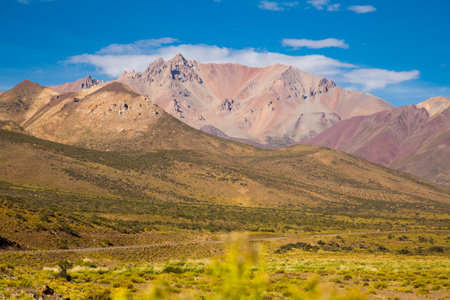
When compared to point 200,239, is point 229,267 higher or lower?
higher

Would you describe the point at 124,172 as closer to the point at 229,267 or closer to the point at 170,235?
the point at 170,235

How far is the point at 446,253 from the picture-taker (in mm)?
65938

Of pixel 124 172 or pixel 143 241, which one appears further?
pixel 124 172

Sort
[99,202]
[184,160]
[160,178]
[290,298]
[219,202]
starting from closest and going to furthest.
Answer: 1. [290,298]
2. [99,202]
3. [219,202]
4. [160,178]
5. [184,160]

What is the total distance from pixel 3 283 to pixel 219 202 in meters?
114

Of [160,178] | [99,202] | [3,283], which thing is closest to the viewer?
[3,283]

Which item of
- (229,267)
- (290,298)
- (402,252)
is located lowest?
(402,252)

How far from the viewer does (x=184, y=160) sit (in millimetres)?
170625

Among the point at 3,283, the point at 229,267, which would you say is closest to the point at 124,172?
the point at 3,283

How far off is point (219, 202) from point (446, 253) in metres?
78.2

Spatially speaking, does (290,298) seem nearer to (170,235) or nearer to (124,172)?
(170,235)

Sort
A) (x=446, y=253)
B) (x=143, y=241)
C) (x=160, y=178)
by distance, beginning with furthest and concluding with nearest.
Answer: (x=160, y=178) → (x=446, y=253) → (x=143, y=241)

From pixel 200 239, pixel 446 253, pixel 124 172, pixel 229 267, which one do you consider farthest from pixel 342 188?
pixel 229 267

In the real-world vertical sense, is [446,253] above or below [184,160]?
below
